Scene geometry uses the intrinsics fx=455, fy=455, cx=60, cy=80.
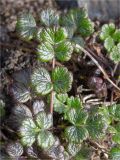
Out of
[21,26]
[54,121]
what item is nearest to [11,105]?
[54,121]

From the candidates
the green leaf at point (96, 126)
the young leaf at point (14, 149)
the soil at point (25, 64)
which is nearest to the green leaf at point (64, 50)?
the soil at point (25, 64)

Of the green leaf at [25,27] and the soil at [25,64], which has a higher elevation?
the green leaf at [25,27]

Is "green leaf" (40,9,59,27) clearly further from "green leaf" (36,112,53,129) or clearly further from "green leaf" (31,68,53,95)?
"green leaf" (36,112,53,129)

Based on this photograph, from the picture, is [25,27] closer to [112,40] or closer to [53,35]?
[53,35]

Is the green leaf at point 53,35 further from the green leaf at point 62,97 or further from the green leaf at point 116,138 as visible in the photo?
the green leaf at point 116,138

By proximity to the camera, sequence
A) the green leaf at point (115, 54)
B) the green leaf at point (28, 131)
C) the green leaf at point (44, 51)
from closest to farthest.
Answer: the green leaf at point (28, 131)
the green leaf at point (44, 51)
the green leaf at point (115, 54)

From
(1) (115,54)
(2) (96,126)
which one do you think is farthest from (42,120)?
(1) (115,54)
